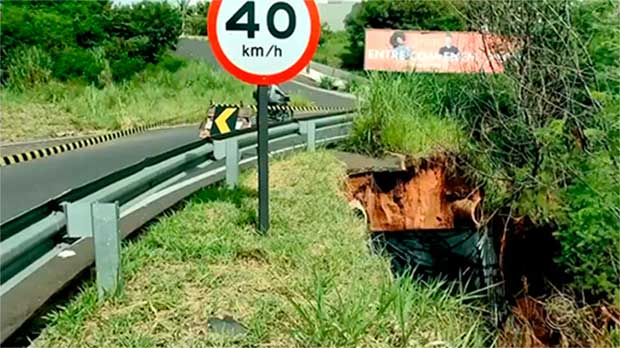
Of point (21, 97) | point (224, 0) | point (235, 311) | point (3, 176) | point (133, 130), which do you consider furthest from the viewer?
point (21, 97)

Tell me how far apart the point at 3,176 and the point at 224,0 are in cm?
572

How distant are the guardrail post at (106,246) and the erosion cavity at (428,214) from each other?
5532 millimetres

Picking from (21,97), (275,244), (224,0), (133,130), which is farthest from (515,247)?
(21,97)

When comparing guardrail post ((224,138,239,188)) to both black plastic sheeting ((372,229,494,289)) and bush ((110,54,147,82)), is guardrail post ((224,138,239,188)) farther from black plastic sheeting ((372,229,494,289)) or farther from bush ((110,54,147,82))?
bush ((110,54,147,82))

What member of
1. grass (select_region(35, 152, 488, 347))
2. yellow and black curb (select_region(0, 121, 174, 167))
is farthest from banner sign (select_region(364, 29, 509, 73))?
grass (select_region(35, 152, 488, 347))

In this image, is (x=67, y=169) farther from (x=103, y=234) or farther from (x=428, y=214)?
(x=103, y=234)

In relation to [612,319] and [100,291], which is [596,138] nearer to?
[612,319]

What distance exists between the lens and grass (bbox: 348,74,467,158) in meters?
9.98

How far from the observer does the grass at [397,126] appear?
32.8 feet

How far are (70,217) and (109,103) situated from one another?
18.1m

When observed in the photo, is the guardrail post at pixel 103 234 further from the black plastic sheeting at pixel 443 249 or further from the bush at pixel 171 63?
the bush at pixel 171 63

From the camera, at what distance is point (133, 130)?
1756 centimetres

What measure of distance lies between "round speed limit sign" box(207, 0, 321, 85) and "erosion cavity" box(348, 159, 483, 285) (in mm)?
4152

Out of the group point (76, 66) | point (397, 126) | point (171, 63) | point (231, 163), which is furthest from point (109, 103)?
point (231, 163)
